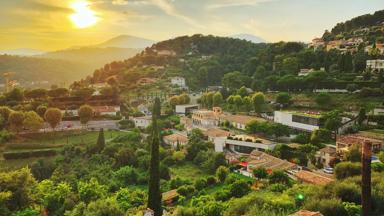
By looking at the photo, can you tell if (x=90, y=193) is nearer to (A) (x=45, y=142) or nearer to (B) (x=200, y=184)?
(B) (x=200, y=184)

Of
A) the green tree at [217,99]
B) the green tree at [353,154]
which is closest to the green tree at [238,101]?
the green tree at [217,99]

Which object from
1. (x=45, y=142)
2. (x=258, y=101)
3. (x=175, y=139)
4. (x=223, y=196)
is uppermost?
(x=258, y=101)

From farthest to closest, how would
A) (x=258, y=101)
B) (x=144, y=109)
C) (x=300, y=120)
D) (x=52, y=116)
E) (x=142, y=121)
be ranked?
(x=144, y=109) → (x=142, y=121) → (x=258, y=101) → (x=52, y=116) → (x=300, y=120)

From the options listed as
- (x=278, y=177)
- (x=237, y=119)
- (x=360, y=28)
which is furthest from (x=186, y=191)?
(x=360, y=28)

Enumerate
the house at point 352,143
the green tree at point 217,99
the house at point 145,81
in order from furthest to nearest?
the house at point 145,81 → the green tree at point 217,99 → the house at point 352,143

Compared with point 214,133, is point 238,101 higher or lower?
higher

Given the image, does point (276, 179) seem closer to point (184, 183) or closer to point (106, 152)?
point (184, 183)

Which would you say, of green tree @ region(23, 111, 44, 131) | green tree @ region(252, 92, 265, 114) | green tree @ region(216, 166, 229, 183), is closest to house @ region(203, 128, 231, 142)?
green tree @ region(252, 92, 265, 114)

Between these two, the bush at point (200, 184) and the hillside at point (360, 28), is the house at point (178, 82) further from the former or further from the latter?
the bush at point (200, 184)
